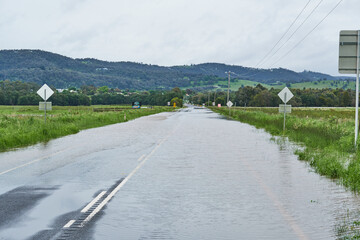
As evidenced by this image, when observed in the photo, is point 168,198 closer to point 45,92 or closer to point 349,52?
point 349,52

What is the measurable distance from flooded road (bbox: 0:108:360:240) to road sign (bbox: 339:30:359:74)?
14.7 ft

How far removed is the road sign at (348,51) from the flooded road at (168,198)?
14.7 feet

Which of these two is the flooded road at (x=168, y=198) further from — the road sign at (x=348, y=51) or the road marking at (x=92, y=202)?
the road sign at (x=348, y=51)

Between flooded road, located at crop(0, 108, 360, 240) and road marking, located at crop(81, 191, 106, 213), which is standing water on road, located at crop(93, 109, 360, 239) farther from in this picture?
road marking, located at crop(81, 191, 106, 213)

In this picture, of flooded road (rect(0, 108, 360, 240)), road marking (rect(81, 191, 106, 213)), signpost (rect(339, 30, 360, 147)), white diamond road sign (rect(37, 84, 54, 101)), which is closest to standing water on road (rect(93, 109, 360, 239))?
flooded road (rect(0, 108, 360, 240))

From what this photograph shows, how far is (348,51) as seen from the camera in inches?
725

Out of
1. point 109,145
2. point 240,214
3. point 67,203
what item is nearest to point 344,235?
point 240,214

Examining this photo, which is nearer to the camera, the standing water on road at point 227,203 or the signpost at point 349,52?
the standing water on road at point 227,203

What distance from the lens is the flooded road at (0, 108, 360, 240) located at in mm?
7078

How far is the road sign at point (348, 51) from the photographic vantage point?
18281 mm

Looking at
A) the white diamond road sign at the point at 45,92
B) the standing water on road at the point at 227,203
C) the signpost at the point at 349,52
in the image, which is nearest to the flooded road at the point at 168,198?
the standing water on road at the point at 227,203

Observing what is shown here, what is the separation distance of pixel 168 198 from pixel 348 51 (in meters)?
12.1

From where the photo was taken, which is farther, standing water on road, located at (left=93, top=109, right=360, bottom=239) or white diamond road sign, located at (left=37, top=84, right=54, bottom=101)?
white diamond road sign, located at (left=37, top=84, right=54, bottom=101)

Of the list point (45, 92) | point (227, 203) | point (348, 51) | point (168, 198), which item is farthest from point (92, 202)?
point (45, 92)
